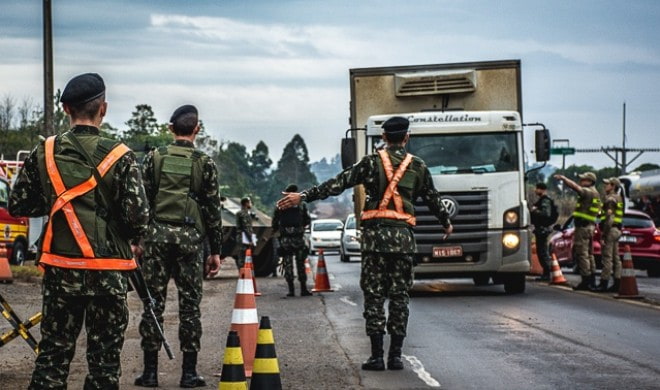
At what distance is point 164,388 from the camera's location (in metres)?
9.45

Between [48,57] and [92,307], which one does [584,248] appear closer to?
[48,57]

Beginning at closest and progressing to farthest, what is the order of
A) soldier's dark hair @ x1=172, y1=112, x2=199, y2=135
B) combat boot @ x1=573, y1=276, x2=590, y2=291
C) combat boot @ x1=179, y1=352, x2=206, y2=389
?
combat boot @ x1=179, y1=352, x2=206, y2=389
soldier's dark hair @ x1=172, y1=112, x2=199, y2=135
combat boot @ x1=573, y1=276, x2=590, y2=291

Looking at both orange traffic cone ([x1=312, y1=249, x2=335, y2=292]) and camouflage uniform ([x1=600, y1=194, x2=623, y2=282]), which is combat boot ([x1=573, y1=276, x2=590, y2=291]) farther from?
orange traffic cone ([x1=312, y1=249, x2=335, y2=292])

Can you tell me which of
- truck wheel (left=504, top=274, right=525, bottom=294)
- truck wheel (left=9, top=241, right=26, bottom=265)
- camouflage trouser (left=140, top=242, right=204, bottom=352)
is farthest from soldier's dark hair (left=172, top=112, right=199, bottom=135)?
truck wheel (left=9, top=241, right=26, bottom=265)

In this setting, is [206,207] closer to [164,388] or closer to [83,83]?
[164,388]

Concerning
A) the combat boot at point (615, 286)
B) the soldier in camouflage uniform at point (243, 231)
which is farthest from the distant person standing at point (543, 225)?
the soldier in camouflage uniform at point (243, 231)

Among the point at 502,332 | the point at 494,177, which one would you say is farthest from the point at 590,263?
the point at 502,332

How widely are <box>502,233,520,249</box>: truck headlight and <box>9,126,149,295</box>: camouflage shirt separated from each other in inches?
514

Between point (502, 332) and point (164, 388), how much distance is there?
205 inches

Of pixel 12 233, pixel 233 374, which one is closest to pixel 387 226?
pixel 233 374

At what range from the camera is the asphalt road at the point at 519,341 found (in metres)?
9.94

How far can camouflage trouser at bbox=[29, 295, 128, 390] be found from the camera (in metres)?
6.56

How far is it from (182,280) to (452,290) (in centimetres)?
1270

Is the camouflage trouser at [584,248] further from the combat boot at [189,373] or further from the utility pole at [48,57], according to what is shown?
the combat boot at [189,373]
